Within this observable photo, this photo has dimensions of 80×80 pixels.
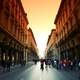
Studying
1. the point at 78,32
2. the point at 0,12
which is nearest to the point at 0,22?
the point at 0,12

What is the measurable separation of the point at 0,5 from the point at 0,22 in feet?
9.21

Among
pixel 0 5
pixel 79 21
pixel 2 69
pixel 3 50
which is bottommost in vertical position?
pixel 2 69

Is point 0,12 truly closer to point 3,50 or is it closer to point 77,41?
point 3,50

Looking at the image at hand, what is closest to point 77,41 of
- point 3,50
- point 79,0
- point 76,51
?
point 76,51

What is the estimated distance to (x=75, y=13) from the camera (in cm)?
4928

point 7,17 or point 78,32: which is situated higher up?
point 7,17

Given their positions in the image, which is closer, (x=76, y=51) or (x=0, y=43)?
(x=0, y=43)

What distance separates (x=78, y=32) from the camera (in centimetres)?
4581

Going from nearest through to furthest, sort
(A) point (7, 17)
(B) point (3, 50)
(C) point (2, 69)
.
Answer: (C) point (2, 69) < (B) point (3, 50) < (A) point (7, 17)

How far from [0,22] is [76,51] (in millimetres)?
13621

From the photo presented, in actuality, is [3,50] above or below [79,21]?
below

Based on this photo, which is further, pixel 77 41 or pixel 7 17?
pixel 7 17

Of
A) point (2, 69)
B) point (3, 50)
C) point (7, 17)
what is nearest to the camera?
point (2, 69)

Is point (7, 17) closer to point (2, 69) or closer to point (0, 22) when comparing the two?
point (0, 22)
